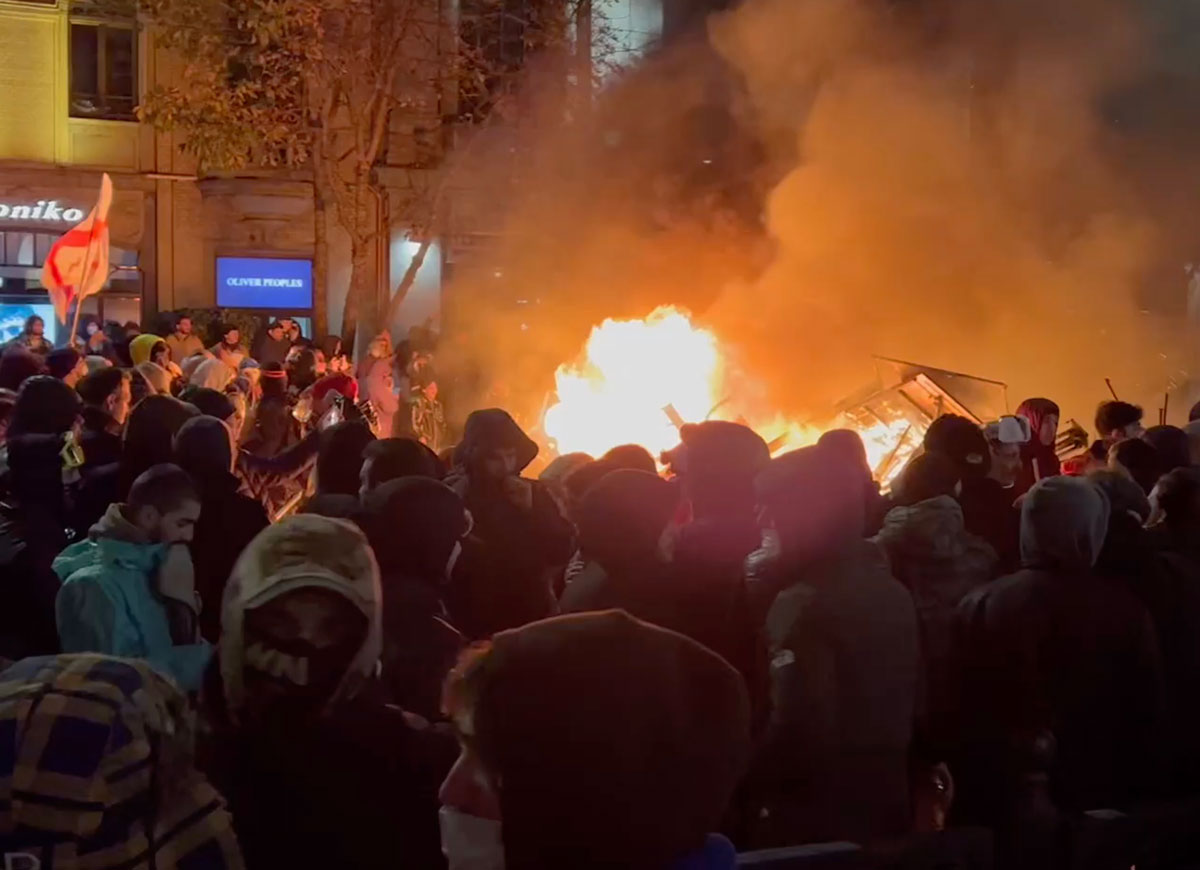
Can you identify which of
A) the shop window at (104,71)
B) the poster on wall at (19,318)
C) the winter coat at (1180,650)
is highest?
the shop window at (104,71)

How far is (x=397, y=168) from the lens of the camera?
23.5 m

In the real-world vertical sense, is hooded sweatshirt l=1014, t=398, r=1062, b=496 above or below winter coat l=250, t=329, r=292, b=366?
below

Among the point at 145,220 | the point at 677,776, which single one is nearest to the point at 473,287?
the point at 145,220

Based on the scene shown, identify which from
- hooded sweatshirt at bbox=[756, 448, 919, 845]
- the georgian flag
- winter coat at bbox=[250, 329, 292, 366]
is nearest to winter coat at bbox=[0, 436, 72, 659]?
hooded sweatshirt at bbox=[756, 448, 919, 845]

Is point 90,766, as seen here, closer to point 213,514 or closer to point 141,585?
point 141,585

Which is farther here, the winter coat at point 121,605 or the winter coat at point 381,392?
the winter coat at point 381,392

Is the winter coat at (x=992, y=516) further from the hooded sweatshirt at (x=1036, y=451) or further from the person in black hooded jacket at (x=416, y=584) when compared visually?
the person in black hooded jacket at (x=416, y=584)

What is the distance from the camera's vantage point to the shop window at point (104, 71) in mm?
21641

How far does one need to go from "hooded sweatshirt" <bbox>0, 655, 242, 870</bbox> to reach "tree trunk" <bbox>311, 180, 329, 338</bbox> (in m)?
18.2

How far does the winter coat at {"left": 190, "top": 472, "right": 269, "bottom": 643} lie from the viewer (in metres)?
5.02

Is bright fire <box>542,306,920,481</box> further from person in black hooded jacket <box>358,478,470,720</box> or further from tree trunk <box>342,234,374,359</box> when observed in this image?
tree trunk <box>342,234,374,359</box>

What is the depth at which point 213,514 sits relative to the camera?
5121 mm

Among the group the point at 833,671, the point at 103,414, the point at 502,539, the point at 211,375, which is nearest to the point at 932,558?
the point at 833,671

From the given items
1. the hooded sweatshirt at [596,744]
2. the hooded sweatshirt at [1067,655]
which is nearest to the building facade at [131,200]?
the hooded sweatshirt at [1067,655]
